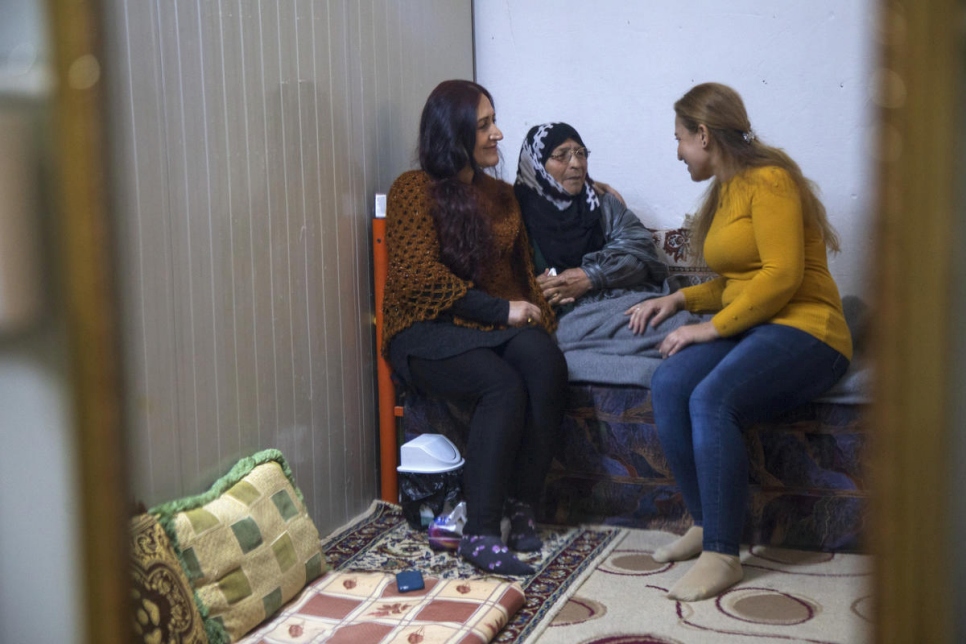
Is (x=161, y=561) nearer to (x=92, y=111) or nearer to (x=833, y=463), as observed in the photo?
(x=92, y=111)

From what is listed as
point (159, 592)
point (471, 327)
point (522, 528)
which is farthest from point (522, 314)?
point (159, 592)

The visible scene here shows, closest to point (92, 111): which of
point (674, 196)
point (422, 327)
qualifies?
point (422, 327)

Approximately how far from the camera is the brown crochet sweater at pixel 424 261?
2070 mm

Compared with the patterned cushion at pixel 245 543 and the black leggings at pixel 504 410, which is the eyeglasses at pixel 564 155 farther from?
the patterned cushion at pixel 245 543

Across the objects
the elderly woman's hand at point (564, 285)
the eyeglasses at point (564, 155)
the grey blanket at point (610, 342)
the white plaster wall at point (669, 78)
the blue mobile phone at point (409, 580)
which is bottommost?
the blue mobile phone at point (409, 580)

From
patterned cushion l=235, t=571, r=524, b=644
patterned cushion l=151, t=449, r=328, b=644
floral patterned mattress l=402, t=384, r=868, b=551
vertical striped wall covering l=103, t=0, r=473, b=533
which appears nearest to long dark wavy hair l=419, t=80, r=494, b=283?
vertical striped wall covering l=103, t=0, r=473, b=533

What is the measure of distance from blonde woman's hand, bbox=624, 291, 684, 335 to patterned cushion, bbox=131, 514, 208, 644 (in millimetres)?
1174

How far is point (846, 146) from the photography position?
258 cm

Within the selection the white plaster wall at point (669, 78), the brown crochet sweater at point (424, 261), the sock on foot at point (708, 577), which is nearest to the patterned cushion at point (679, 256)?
the white plaster wall at point (669, 78)

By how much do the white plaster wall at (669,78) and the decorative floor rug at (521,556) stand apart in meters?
1.07

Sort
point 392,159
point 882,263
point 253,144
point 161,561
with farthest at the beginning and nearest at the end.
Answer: point 392,159, point 253,144, point 161,561, point 882,263

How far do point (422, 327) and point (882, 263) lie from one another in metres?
1.59

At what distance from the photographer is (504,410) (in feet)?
6.61

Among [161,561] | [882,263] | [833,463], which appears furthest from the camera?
[833,463]
